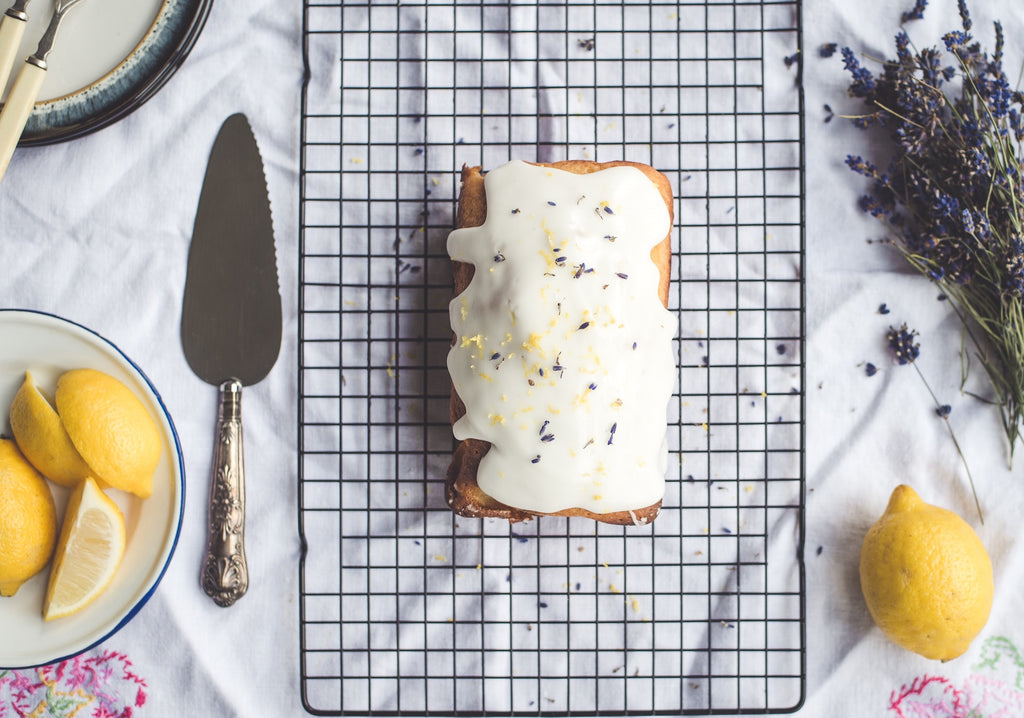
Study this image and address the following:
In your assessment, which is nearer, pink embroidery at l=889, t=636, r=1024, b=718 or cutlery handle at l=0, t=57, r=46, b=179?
cutlery handle at l=0, t=57, r=46, b=179

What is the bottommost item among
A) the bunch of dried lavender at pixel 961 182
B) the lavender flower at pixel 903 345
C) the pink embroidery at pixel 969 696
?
the pink embroidery at pixel 969 696

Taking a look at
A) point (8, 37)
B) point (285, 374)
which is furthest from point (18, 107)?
point (285, 374)

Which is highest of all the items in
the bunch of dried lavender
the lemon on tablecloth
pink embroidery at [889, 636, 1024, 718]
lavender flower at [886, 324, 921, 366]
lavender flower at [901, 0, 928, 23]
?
lavender flower at [901, 0, 928, 23]

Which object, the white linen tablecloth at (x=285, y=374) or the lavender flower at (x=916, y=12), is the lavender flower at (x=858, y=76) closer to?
the white linen tablecloth at (x=285, y=374)

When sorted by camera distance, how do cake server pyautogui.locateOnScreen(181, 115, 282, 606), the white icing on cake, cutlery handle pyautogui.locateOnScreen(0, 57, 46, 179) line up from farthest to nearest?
cake server pyautogui.locateOnScreen(181, 115, 282, 606)
cutlery handle pyautogui.locateOnScreen(0, 57, 46, 179)
the white icing on cake

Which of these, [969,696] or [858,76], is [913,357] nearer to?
[858,76]

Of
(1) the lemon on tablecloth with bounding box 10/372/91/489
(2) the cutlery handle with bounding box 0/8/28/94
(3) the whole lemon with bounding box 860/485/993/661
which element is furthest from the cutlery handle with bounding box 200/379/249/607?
(3) the whole lemon with bounding box 860/485/993/661

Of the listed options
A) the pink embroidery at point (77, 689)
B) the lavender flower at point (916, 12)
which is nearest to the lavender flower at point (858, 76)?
the lavender flower at point (916, 12)

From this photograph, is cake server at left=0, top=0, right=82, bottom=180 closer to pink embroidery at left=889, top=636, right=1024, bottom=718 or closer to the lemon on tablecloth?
the lemon on tablecloth

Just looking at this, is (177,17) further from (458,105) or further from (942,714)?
(942,714)
